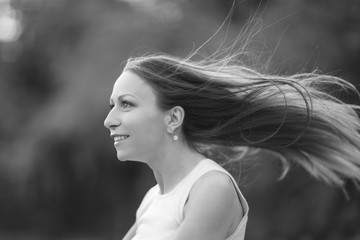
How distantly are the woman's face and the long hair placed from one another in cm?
5

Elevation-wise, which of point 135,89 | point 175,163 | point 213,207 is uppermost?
point 135,89

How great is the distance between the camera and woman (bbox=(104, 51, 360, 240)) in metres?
2.77

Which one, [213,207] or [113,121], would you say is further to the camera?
[113,121]

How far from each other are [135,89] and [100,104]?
6017mm

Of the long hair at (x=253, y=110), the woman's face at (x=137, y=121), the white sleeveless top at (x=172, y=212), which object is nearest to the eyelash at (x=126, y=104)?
the woman's face at (x=137, y=121)

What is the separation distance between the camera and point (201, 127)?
10.3ft

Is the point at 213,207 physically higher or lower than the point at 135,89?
lower

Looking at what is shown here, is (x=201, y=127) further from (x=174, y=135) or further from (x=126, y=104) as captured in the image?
(x=126, y=104)

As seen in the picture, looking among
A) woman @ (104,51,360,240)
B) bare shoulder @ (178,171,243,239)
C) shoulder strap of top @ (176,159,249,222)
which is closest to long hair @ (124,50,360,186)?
woman @ (104,51,360,240)

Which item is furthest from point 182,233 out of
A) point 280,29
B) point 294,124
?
point 280,29

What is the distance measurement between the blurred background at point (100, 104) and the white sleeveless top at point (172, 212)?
411cm

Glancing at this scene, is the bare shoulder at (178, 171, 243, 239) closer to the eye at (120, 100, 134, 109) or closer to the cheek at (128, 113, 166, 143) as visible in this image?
the cheek at (128, 113, 166, 143)

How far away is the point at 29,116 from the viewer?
10430 mm

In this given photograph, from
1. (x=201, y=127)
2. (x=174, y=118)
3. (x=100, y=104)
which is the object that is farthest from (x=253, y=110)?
(x=100, y=104)
